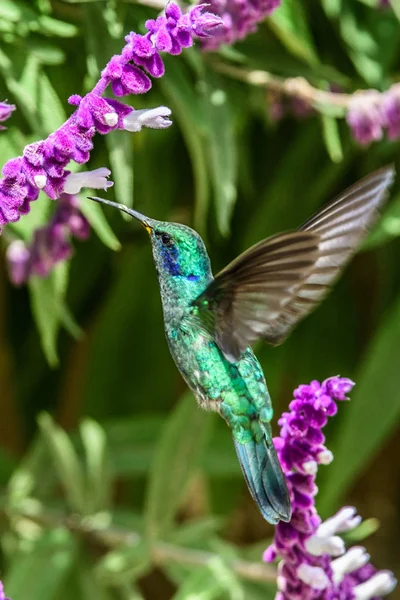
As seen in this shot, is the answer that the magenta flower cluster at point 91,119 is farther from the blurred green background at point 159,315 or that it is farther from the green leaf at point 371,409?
the green leaf at point 371,409

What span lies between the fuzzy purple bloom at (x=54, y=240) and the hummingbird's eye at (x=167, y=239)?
26 centimetres

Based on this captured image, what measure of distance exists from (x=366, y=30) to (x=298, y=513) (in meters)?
0.73

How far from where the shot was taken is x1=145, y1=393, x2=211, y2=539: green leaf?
127cm

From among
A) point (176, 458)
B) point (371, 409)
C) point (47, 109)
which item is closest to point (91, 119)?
point (47, 109)

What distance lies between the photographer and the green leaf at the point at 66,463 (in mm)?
1314

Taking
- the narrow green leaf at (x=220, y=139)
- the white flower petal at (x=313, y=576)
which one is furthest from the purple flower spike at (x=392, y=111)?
the white flower petal at (x=313, y=576)

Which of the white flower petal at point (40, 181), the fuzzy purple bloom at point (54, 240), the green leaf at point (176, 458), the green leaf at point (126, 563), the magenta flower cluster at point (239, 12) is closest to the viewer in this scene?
the white flower petal at point (40, 181)

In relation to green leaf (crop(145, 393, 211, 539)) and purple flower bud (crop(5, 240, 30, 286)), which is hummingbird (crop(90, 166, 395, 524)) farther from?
green leaf (crop(145, 393, 211, 539))

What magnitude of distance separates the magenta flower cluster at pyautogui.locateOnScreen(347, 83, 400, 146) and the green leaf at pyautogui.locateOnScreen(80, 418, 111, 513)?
0.62 m

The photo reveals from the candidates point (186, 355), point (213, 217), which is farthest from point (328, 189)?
point (186, 355)

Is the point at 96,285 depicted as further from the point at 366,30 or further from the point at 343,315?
the point at 366,30

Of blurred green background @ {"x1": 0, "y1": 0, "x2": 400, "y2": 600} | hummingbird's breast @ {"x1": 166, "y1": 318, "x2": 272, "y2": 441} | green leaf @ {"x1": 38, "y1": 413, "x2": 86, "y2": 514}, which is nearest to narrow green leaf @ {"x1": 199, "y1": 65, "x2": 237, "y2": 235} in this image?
blurred green background @ {"x1": 0, "y1": 0, "x2": 400, "y2": 600}

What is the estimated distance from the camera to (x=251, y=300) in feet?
1.96

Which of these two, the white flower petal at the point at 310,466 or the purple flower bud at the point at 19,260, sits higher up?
the purple flower bud at the point at 19,260
